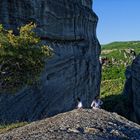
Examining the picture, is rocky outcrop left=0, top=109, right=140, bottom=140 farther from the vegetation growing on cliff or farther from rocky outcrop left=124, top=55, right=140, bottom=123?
rocky outcrop left=124, top=55, right=140, bottom=123

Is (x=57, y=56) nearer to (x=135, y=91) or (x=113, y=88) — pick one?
(x=135, y=91)

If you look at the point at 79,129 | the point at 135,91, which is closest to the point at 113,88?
the point at 135,91

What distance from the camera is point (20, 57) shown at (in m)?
29.5

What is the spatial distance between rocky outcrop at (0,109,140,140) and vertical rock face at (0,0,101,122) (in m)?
14.9

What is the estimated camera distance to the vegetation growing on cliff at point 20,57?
29000 millimetres

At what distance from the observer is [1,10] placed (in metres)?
47.0

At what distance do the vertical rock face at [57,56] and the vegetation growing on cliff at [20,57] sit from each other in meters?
11.6

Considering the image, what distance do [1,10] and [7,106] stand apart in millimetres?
9083

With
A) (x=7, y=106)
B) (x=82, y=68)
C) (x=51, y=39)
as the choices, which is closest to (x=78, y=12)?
(x=82, y=68)

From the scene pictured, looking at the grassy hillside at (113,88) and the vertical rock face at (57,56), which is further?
the grassy hillside at (113,88)

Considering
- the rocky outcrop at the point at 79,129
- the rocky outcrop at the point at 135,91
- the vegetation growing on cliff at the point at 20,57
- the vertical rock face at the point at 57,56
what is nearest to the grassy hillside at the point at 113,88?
the rocky outcrop at the point at 135,91

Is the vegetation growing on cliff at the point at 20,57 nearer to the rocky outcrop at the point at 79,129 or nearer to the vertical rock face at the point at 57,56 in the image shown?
the rocky outcrop at the point at 79,129

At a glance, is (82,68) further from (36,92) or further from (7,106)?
(7,106)

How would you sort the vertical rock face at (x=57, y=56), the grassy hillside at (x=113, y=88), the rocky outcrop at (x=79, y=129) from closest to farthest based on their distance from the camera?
the rocky outcrop at (x=79, y=129) < the vertical rock face at (x=57, y=56) < the grassy hillside at (x=113, y=88)
